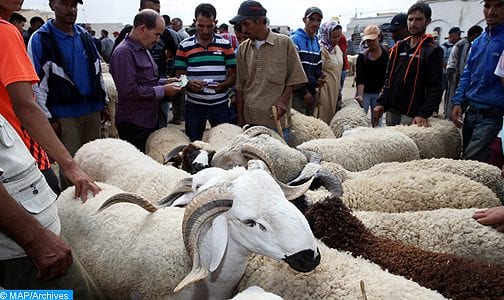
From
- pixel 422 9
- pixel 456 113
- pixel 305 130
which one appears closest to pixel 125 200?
pixel 305 130

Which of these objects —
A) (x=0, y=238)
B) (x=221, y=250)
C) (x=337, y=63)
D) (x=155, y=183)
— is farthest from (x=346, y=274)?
(x=337, y=63)

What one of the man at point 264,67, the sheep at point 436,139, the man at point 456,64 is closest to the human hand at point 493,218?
the man at point 264,67

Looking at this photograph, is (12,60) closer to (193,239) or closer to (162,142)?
(193,239)

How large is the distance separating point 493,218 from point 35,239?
2.32 meters

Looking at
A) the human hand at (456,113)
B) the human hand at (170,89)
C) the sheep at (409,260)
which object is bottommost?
the sheep at (409,260)

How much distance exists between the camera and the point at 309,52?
5.61 meters

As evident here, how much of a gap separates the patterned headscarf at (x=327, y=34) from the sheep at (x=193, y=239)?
17.0ft

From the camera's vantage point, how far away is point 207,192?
1957 mm

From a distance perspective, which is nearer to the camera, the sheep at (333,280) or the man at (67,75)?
the sheep at (333,280)

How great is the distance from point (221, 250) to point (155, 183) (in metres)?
1.33

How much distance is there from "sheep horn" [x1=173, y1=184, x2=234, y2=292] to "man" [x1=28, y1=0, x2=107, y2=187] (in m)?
2.15

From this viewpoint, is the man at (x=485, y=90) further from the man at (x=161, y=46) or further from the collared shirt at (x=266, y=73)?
the man at (x=161, y=46)

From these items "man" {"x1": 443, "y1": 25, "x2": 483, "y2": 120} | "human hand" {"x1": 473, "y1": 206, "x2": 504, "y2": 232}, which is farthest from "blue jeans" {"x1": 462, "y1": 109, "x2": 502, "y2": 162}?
"man" {"x1": 443, "y1": 25, "x2": 483, "y2": 120}

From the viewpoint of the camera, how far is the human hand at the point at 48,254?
1.54 metres
